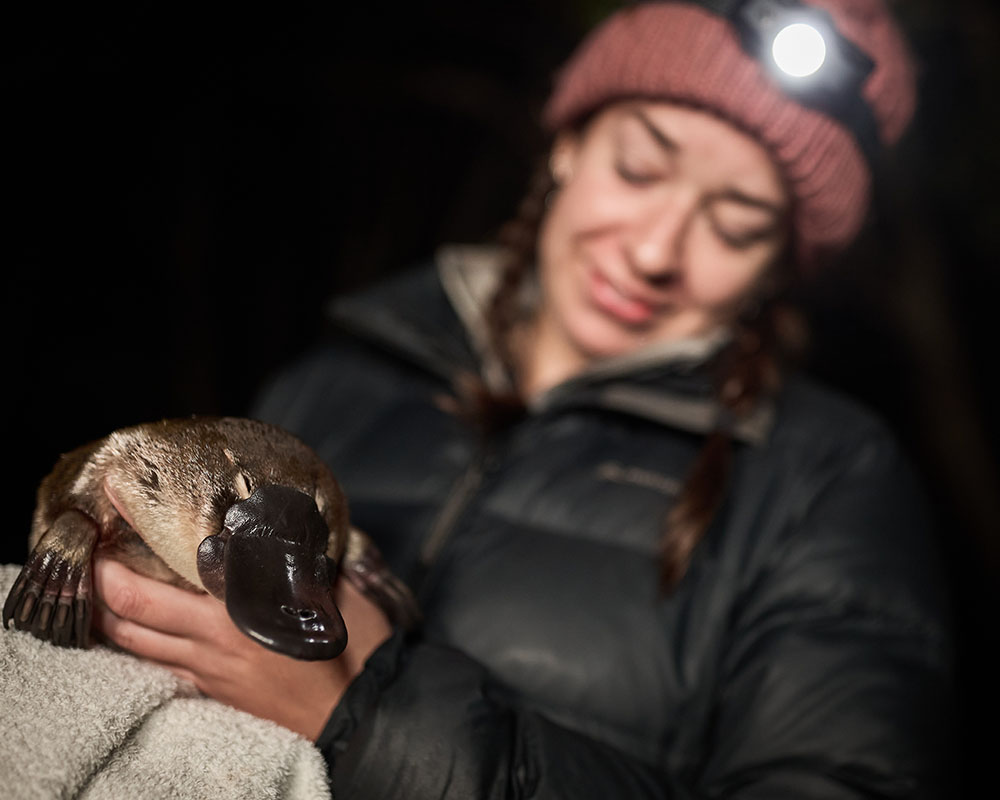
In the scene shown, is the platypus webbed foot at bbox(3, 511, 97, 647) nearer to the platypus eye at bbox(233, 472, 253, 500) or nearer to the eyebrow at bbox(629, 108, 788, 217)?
the platypus eye at bbox(233, 472, 253, 500)

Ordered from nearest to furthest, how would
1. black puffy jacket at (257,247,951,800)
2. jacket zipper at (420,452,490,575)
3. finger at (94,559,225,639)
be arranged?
1. finger at (94,559,225,639)
2. black puffy jacket at (257,247,951,800)
3. jacket zipper at (420,452,490,575)

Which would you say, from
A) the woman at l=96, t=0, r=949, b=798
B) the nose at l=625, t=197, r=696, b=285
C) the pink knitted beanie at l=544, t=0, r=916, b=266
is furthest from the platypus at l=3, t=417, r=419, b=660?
the pink knitted beanie at l=544, t=0, r=916, b=266

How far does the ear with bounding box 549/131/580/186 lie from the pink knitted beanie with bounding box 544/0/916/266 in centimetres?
8

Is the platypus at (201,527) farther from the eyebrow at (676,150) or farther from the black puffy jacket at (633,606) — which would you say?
the eyebrow at (676,150)

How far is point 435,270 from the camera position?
1.58 meters

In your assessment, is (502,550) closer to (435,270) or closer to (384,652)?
(384,652)

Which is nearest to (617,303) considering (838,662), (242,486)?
(838,662)

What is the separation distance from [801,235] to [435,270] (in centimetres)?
71

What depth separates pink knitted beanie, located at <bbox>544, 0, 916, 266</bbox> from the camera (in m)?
1.16

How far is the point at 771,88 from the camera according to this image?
3.80 ft

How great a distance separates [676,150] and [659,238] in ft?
0.45

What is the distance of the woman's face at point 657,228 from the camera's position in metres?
1.19

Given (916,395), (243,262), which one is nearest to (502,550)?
(243,262)

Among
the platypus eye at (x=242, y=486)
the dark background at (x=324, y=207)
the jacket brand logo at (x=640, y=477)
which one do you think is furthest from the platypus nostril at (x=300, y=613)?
the dark background at (x=324, y=207)
